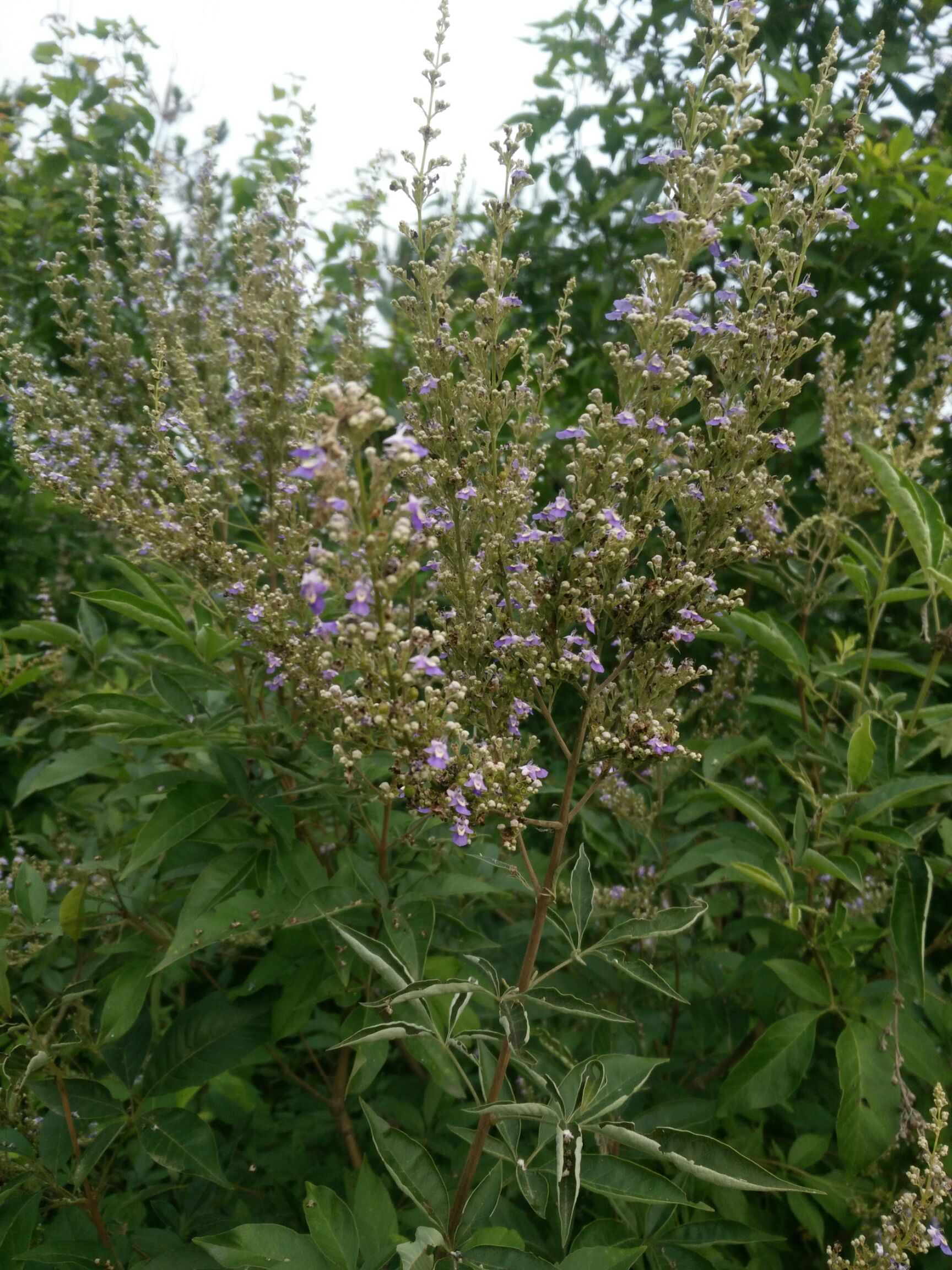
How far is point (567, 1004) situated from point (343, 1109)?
1185 millimetres

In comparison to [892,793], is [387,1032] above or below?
below

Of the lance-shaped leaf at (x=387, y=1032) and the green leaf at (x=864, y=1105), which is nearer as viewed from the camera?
the lance-shaped leaf at (x=387, y=1032)

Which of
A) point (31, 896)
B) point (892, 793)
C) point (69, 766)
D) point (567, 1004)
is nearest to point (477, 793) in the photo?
point (567, 1004)

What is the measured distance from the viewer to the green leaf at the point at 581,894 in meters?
1.67

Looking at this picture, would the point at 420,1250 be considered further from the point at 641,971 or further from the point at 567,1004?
the point at 641,971

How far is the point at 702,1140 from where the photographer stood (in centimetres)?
155

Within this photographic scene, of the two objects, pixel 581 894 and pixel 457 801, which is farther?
pixel 581 894

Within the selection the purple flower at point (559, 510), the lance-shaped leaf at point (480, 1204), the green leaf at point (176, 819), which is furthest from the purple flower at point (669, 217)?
the lance-shaped leaf at point (480, 1204)

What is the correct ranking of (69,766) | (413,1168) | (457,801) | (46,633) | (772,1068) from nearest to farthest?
(457,801) < (413,1168) < (772,1068) < (69,766) < (46,633)

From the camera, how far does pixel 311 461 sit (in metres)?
1.20

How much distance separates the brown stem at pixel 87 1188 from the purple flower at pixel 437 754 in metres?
1.28

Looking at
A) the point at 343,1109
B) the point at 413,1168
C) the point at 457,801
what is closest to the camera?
the point at 457,801

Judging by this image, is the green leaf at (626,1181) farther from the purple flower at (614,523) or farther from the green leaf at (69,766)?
the green leaf at (69,766)

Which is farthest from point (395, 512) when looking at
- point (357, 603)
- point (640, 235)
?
point (640, 235)
